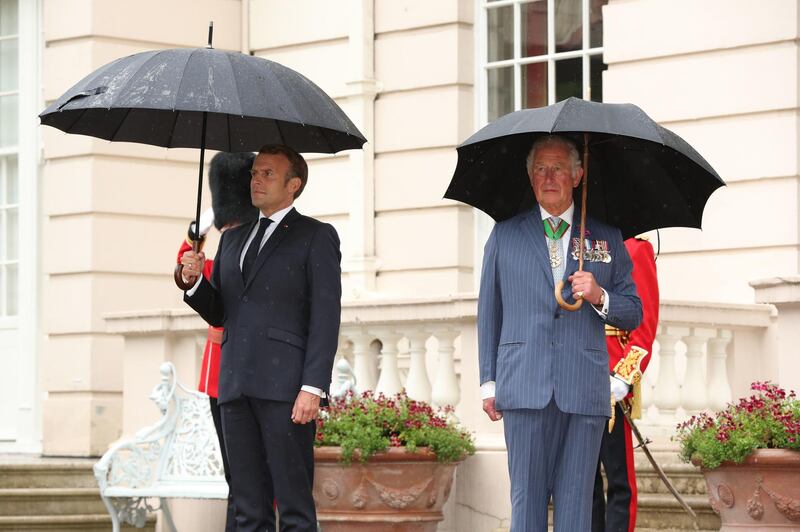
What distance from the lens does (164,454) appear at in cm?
955

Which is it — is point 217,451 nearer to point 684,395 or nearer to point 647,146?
point 684,395

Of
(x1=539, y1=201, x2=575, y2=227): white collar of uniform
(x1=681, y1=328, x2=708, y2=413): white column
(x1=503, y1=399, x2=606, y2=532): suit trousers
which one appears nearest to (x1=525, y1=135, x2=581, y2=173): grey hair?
(x1=539, y1=201, x2=575, y2=227): white collar of uniform

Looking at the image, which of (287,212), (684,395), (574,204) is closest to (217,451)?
(684,395)

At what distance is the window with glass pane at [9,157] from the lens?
1296 cm

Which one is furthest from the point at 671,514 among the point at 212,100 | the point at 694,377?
the point at 212,100

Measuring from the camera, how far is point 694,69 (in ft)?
33.3

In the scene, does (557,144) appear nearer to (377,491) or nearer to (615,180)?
(615,180)

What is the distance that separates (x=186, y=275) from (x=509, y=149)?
1.24 m

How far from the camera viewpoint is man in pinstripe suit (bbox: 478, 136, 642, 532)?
5.63 metres

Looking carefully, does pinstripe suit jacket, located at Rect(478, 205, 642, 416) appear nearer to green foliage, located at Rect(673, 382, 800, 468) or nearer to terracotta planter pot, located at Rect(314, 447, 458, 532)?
green foliage, located at Rect(673, 382, 800, 468)

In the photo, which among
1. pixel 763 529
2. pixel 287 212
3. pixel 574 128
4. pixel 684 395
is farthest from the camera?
pixel 684 395

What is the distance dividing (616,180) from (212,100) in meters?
A: 1.46

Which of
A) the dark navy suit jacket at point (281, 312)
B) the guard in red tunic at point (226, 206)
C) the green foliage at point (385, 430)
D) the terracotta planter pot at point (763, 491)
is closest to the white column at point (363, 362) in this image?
the green foliage at point (385, 430)

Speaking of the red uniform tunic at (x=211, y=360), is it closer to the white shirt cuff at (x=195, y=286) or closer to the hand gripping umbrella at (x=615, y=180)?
the white shirt cuff at (x=195, y=286)
